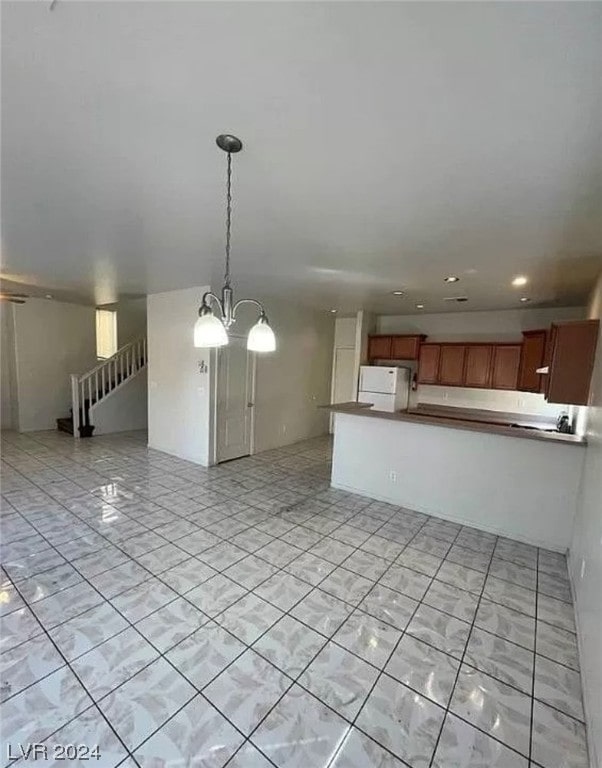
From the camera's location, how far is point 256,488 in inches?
180

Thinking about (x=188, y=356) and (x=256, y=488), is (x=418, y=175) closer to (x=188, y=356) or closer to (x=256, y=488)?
(x=256, y=488)

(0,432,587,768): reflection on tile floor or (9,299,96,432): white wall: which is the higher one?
(9,299,96,432): white wall

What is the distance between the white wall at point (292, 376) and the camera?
627 cm

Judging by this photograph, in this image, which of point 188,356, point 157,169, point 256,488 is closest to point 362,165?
point 157,169

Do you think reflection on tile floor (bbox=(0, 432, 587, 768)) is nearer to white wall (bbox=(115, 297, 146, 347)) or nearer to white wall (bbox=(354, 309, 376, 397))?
white wall (bbox=(354, 309, 376, 397))

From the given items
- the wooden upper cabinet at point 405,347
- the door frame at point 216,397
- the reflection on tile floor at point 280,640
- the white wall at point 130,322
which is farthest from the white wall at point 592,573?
the white wall at point 130,322

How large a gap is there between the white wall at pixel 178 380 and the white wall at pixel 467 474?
2127 millimetres

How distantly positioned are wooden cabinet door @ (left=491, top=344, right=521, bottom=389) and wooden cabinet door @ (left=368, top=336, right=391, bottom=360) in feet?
6.26

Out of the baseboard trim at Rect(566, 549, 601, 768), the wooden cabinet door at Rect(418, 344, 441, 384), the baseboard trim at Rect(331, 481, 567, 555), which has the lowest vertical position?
the baseboard trim at Rect(331, 481, 567, 555)

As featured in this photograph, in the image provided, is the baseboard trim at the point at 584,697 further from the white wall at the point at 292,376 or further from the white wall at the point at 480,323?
the white wall at the point at 292,376

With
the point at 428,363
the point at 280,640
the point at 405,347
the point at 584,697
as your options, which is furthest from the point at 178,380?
the point at 584,697

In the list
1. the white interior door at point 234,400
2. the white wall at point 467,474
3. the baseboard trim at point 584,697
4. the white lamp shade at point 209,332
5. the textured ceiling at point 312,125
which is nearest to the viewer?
the textured ceiling at point 312,125

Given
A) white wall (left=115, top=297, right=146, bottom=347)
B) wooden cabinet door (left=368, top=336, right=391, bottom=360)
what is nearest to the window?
white wall (left=115, top=297, right=146, bottom=347)

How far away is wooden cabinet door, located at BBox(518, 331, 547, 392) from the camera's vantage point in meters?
5.29
